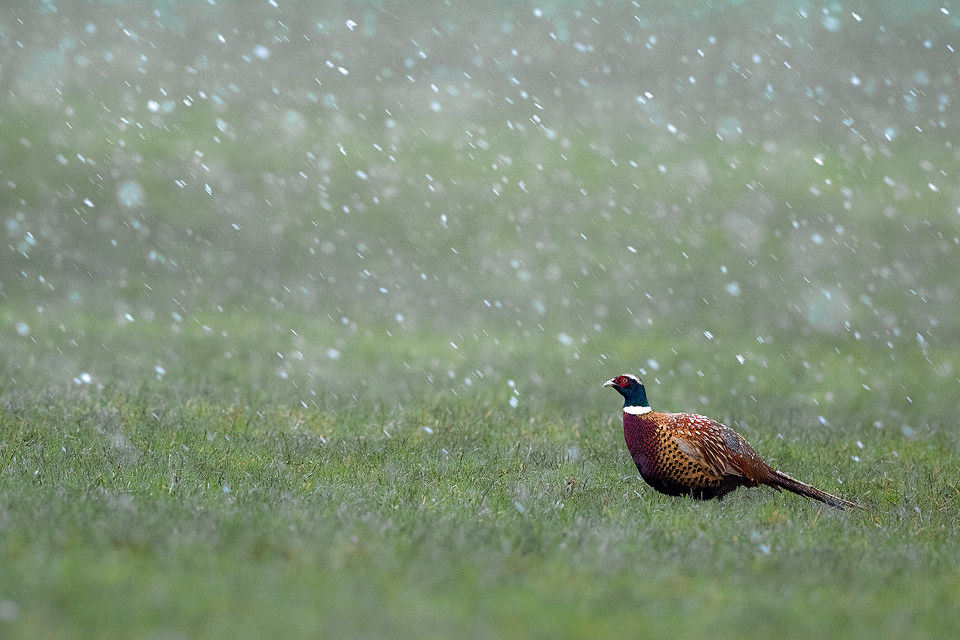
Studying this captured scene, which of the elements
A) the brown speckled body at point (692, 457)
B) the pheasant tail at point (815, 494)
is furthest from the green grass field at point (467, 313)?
the brown speckled body at point (692, 457)

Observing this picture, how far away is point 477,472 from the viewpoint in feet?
26.8

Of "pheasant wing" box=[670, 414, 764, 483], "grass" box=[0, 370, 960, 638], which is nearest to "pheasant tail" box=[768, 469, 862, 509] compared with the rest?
"grass" box=[0, 370, 960, 638]

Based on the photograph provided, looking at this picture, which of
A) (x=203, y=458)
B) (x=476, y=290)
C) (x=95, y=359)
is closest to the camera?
(x=203, y=458)

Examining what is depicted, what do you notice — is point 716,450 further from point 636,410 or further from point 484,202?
point 484,202

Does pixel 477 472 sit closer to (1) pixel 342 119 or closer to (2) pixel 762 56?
(1) pixel 342 119

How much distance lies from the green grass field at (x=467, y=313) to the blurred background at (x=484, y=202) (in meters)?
0.11

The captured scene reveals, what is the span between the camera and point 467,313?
17.4m

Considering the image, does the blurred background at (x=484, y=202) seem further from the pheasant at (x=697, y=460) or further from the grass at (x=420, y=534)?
the pheasant at (x=697, y=460)

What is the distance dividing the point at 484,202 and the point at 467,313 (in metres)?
5.01

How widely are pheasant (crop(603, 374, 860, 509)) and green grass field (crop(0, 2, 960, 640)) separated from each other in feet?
0.76

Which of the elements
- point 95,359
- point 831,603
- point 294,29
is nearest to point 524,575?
point 831,603

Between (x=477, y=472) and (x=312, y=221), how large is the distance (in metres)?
13.4

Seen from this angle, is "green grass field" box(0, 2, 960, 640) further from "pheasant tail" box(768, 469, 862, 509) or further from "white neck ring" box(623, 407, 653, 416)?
"white neck ring" box(623, 407, 653, 416)

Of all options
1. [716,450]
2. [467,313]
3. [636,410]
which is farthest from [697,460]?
[467,313]
